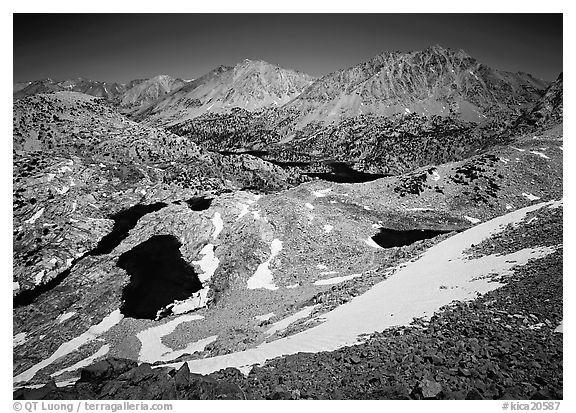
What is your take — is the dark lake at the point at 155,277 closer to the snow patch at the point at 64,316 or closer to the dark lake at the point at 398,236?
the snow patch at the point at 64,316

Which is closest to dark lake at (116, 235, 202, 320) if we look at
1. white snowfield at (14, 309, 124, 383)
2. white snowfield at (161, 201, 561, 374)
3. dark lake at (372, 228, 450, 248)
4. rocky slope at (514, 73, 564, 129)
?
white snowfield at (14, 309, 124, 383)

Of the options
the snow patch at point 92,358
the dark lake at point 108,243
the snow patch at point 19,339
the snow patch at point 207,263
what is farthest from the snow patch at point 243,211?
the snow patch at point 19,339

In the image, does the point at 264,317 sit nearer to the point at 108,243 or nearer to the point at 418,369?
the point at 418,369

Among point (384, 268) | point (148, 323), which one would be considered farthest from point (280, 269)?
point (384, 268)

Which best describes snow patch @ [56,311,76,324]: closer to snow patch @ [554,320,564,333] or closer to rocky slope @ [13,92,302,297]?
rocky slope @ [13,92,302,297]

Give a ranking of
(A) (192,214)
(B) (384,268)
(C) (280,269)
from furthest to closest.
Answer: (A) (192,214) → (C) (280,269) → (B) (384,268)

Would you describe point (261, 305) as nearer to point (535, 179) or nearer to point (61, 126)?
point (535, 179)
